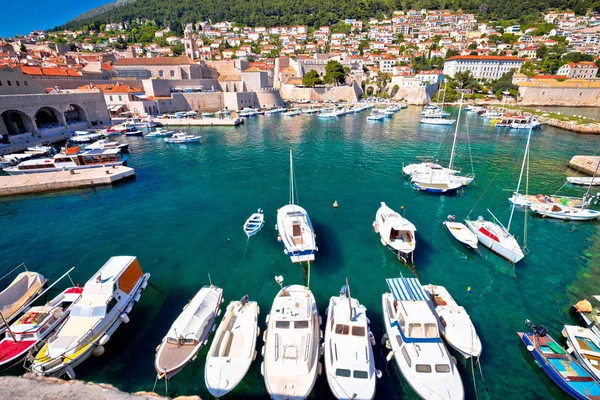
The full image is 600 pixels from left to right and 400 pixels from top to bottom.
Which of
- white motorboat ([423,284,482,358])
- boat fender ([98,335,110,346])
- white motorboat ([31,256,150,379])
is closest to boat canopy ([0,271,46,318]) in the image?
white motorboat ([31,256,150,379])

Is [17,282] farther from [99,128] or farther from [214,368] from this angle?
[99,128]

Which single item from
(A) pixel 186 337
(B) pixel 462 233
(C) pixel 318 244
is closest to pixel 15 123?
(C) pixel 318 244

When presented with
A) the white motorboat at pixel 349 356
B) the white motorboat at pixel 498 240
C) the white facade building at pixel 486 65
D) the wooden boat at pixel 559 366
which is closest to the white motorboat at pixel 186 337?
the white motorboat at pixel 349 356

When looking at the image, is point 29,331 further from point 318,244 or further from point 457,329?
point 457,329

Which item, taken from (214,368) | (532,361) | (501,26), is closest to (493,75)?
(501,26)

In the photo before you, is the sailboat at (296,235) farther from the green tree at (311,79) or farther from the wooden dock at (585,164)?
the green tree at (311,79)

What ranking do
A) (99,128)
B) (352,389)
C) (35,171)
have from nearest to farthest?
(352,389)
(35,171)
(99,128)

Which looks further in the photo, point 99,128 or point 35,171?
point 99,128
